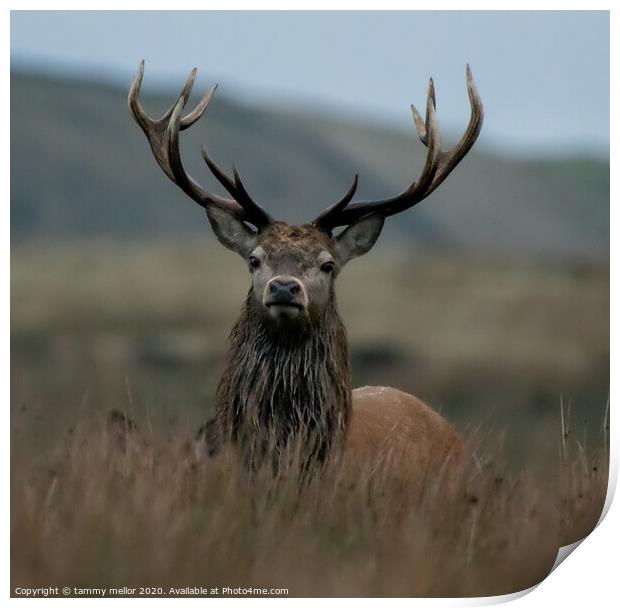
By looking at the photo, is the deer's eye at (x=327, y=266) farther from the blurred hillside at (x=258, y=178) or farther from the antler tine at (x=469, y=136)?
the blurred hillside at (x=258, y=178)

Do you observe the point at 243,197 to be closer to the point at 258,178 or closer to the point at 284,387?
the point at 284,387

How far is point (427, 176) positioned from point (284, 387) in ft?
4.06

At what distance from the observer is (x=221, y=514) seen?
20.2ft

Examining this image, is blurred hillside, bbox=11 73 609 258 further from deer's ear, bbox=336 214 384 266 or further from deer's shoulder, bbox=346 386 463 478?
deer's ear, bbox=336 214 384 266

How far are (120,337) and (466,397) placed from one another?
10.1 metres

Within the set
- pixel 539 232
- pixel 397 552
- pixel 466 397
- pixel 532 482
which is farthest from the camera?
pixel 539 232

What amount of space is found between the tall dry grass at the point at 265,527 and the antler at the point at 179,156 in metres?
1.22

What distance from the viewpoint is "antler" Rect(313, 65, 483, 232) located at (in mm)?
7285

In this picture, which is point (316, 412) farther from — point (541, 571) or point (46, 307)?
point (46, 307)

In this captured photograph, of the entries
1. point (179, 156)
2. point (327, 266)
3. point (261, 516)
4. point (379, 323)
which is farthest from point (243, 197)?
point (379, 323)

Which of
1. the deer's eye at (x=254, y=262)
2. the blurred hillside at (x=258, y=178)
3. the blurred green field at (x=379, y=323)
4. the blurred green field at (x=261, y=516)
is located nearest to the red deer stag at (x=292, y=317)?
the deer's eye at (x=254, y=262)

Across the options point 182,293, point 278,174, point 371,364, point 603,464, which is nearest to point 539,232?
point 278,174

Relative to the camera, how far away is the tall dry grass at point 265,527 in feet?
19.4

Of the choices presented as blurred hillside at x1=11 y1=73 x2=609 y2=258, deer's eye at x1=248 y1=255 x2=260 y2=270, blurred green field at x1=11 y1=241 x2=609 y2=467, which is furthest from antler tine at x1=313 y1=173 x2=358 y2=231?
blurred hillside at x1=11 y1=73 x2=609 y2=258
